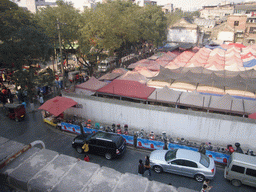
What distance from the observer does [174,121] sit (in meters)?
12.1

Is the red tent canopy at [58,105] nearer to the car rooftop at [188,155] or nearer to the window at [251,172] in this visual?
the car rooftop at [188,155]

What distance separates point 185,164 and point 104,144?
4.36m

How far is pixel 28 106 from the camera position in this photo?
17.9 meters

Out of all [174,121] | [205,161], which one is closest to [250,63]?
[174,121]

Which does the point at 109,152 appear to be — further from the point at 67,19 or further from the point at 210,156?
the point at 67,19

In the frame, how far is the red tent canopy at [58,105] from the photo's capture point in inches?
520

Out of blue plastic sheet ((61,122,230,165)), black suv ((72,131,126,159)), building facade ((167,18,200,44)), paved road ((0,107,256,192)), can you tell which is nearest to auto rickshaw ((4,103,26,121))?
paved road ((0,107,256,192))

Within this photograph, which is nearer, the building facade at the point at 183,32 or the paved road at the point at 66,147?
the paved road at the point at 66,147

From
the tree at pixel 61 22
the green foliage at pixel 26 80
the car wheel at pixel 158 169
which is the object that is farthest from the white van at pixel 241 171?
the tree at pixel 61 22

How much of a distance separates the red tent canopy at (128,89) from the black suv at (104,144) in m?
5.32

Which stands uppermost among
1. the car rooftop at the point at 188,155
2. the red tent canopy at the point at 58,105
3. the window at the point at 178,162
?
the red tent canopy at the point at 58,105

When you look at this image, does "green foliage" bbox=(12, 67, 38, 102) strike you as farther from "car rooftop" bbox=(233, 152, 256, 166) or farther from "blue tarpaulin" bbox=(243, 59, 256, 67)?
"blue tarpaulin" bbox=(243, 59, 256, 67)

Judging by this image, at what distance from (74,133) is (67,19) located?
14697mm

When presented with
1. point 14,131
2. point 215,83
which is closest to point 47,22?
point 14,131
